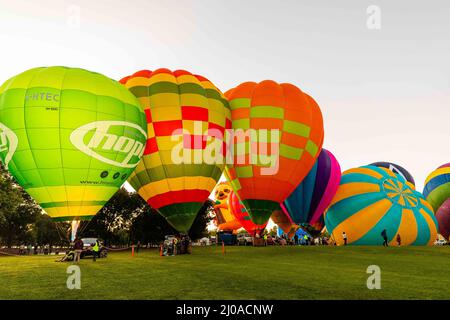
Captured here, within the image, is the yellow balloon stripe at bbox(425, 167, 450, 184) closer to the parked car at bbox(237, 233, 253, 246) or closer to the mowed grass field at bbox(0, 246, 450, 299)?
the parked car at bbox(237, 233, 253, 246)

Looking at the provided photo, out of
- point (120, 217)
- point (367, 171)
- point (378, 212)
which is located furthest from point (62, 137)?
point (120, 217)

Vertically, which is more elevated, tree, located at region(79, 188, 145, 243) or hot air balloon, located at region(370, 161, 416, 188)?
hot air balloon, located at region(370, 161, 416, 188)

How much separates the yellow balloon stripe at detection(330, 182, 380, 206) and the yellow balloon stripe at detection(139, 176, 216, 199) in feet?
38.8

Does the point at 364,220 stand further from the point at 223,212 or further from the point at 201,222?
the point at 223,212

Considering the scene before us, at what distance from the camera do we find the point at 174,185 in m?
20.6

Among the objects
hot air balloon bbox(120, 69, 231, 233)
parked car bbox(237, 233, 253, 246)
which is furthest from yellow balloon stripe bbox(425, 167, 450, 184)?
hot air balloon bbox(120, 69, 231, 233)

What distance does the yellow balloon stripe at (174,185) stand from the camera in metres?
20.6

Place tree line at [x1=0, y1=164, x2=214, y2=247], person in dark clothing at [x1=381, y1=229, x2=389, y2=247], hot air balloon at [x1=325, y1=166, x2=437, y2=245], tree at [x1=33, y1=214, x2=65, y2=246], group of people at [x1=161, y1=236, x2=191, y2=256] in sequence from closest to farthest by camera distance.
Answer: group of people at [x1=161, y1=236, x2=191, y2=256] → person in dark clothing at [x1=381, y1=229, x2=389, y2=247] → hot air balloon at [x1=325, y1=166, x2=437, y2=245] → tree line at [x1=0, y1=164, x2=214, y2=247] → tree at [x1=33, y1=214, x2=65, y2=246]

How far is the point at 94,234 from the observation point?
44.0 m

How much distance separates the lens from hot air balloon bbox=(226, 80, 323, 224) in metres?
23.2

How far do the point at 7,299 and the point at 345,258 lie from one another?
13646mm

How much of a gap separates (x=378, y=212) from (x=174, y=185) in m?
14.3

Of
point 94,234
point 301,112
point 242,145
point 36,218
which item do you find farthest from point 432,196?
point 36,218
